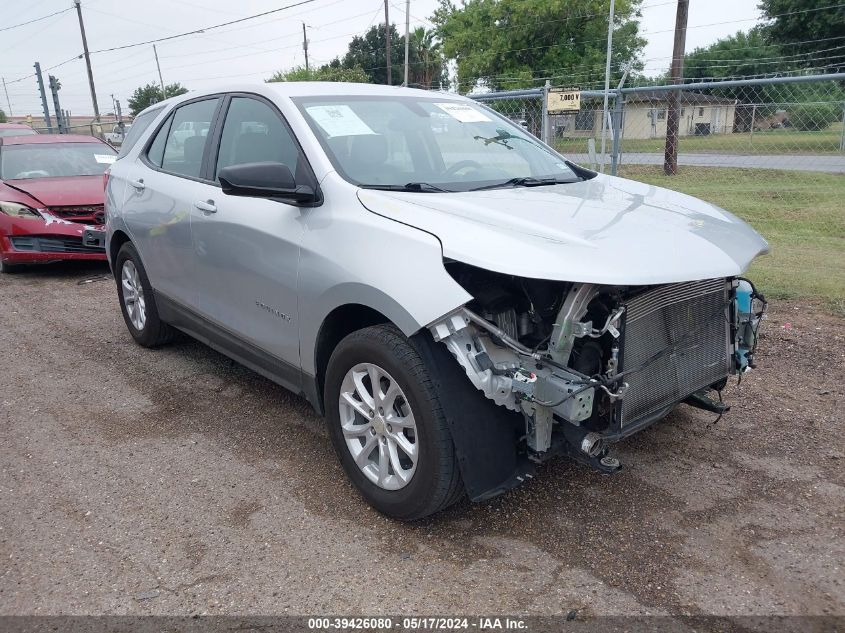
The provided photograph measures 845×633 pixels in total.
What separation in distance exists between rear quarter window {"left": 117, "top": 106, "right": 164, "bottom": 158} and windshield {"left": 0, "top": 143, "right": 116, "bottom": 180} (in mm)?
3882

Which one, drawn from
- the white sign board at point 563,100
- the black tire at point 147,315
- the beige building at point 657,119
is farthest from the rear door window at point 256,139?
the beige building at point 657,119

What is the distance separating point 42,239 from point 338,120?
5737 millimetres

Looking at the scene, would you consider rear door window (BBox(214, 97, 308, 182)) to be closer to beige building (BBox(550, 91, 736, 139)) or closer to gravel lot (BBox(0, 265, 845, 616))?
gravel lot (BBox(0, 265, 845, 616))

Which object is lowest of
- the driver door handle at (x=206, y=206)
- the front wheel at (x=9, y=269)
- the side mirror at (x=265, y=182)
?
the front wheel at (x=9, y=269)

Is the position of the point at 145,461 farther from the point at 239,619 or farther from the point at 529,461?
the point at 529,461

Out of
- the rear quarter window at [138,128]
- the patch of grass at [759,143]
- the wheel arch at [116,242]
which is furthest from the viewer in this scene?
the patch of grass at [759,143]

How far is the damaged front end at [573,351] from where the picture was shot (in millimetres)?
2537

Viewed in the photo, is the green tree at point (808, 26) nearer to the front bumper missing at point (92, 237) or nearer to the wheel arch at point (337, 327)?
the front bumper missing at point (92, 237)

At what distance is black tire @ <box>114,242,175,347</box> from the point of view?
4973 mm

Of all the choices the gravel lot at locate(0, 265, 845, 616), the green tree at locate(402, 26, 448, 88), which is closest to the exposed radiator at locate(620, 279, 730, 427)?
the gravel lot at locate(0, 265, 845, 616)

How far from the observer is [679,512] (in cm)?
308

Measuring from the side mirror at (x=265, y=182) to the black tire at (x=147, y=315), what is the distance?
2.14m

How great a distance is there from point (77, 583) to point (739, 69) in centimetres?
5139

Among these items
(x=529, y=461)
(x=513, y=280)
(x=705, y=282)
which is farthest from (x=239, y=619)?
(x=705, y=282)
